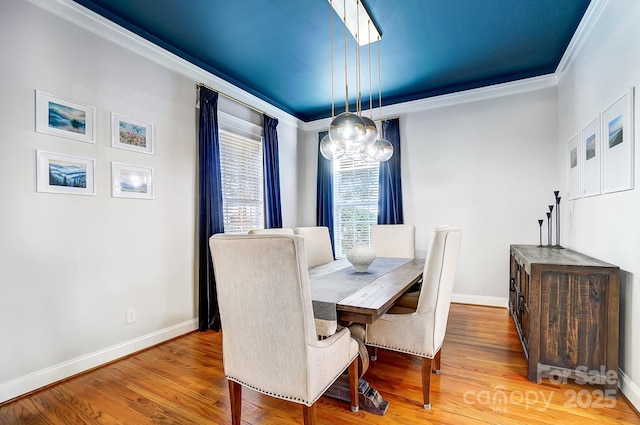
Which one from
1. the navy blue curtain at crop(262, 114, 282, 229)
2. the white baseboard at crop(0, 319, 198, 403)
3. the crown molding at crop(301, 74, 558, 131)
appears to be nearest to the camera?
the white baseboard at crop(0, 319, 198, 403)

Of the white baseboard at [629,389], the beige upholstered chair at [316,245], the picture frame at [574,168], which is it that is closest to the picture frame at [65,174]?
the beige upholstered chair at [316,245]

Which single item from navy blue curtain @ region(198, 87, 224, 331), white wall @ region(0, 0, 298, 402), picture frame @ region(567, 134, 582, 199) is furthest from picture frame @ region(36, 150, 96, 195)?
picture frame @ region(567, 134, 582, 199)

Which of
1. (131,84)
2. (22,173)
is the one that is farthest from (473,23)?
(22,173)

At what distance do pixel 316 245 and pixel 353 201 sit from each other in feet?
5.21

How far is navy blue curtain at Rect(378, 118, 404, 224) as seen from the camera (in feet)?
13.6

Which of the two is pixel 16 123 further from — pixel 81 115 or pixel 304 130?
pixel 304 130

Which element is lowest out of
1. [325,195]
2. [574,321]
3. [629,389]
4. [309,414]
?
[629,389]

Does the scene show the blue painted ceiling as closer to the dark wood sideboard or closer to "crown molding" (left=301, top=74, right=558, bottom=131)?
"crown molding" (left=301, top=74, right=558, bottom=131)

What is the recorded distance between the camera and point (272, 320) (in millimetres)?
1344

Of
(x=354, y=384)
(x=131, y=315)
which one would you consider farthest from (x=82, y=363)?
(x=354, y=384)

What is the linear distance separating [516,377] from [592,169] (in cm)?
166

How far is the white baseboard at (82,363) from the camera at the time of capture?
76.9 inches

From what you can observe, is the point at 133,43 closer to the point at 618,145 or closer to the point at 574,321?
the point at 618,145

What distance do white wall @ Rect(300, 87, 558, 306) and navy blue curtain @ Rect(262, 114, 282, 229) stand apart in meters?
1.72
